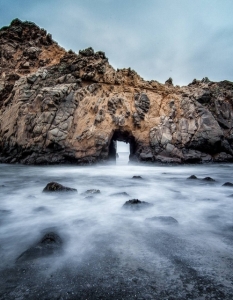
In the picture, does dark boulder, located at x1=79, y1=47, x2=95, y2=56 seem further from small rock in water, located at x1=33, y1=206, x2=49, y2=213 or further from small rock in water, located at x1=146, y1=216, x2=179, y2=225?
small rock in water, located at x1=146, y1=216, x2=179, y2=225

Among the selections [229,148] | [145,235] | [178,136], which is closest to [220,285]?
[145,235]

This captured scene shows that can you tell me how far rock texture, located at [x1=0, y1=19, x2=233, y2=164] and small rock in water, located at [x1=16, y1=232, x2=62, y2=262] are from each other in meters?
11.9

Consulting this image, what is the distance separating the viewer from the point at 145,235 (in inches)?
118

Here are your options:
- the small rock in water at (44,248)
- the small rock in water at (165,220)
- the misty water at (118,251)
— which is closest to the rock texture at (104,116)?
the misty water at (118,251)

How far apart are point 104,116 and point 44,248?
1369 centimetres

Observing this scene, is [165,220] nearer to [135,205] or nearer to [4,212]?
[135,205]

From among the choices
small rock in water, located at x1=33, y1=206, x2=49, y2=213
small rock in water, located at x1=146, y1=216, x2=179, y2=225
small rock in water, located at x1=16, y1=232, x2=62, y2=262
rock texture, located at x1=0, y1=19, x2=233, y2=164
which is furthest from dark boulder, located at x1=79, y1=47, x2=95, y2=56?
small rock in water, located at x1=16, y1=232, x2=62, y2=262

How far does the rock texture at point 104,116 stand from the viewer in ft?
48.1

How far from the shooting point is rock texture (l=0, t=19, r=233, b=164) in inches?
577

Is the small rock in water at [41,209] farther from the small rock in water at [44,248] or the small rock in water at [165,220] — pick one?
the small rock in water at [165,220]

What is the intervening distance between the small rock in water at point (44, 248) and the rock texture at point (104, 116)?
11.9 meters

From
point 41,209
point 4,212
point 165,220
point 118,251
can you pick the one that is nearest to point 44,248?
point 118,251

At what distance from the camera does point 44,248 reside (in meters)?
2.51

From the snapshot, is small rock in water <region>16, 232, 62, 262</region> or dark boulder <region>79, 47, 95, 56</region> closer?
small rock in water <region>16, 232, 62, 262</region>
